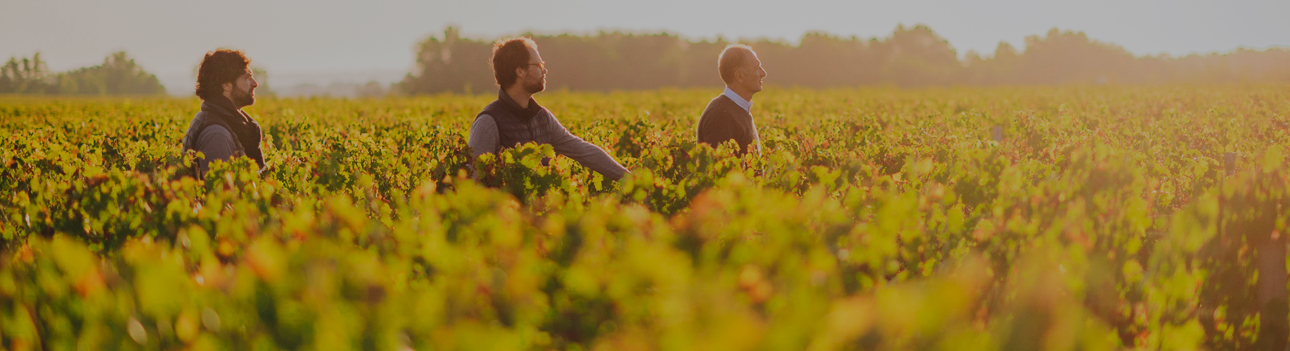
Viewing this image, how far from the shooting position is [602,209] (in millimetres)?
2549

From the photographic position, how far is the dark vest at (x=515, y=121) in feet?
13.3

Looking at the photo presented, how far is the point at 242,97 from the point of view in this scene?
4.80m

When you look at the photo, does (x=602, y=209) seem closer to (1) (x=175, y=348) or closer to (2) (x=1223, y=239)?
(1) (x=175, y=348)

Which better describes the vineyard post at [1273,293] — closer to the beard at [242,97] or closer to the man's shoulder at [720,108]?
the man's shoulder at [720,108]

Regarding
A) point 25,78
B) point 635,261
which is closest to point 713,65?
point 635,261

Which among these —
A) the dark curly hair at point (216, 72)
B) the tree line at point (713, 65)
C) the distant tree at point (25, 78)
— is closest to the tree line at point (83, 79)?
the distant tree at point (25, 78)

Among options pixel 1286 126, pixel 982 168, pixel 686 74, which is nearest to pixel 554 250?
pixel 982 168

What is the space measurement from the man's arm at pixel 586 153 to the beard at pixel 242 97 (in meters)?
2.21

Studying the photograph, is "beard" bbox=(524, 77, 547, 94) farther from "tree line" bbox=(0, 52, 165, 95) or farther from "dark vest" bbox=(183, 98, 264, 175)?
"tree line" bbox=(0, 52, 165, 95)

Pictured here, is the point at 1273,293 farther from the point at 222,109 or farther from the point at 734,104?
the point at 222,109

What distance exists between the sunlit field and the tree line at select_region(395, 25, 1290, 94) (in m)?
64.9

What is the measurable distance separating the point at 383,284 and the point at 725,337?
84cm

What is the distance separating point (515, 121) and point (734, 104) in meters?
1.83

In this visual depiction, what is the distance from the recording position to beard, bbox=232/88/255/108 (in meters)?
4.77
